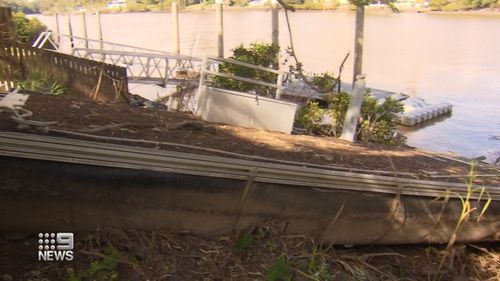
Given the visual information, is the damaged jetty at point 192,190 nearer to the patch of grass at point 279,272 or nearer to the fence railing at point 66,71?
the patch of grass at point 279,272

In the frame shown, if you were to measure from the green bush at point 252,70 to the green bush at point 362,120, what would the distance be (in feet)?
3.74

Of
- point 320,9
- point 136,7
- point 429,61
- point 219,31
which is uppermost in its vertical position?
point 136,7

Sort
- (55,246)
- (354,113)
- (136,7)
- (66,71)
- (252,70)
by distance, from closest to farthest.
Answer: (55,246)
(66,71)
(354,113)
(252,70)
(136,7)

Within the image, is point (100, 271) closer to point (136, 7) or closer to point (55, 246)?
point (55, 246)

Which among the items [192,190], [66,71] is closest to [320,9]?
[66,71]

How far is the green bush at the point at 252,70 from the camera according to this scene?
31.0 feet

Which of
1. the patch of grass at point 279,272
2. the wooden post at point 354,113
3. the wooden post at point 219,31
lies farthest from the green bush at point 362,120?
the wooden post at point 219,31

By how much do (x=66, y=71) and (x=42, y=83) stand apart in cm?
82

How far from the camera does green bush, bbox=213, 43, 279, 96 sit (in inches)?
372

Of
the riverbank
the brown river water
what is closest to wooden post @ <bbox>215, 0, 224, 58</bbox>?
the brown river water

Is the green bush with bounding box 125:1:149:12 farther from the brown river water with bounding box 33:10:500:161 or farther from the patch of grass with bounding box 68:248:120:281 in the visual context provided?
the patch of grass with bounding box 68:248:120:281

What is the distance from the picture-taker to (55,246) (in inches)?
99.0

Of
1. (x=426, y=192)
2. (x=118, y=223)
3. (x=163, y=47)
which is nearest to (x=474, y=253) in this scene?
(x=426, y=192)

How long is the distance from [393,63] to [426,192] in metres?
26.8
